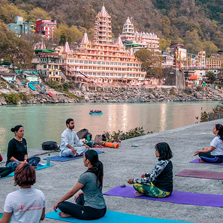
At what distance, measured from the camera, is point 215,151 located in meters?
7.79

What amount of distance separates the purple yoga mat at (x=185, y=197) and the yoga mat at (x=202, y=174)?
1.00 meters

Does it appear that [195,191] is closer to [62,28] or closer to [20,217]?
[20,217]

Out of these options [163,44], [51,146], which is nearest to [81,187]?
[51,146]

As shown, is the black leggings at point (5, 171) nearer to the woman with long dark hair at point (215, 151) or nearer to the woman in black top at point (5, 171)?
the woman in black top at point (5, 171)

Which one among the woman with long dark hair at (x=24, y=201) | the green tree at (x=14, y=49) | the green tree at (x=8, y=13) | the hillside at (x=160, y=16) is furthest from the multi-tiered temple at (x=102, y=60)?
the woman with long dark hair at (x=24, y=201)

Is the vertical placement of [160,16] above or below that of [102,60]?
above

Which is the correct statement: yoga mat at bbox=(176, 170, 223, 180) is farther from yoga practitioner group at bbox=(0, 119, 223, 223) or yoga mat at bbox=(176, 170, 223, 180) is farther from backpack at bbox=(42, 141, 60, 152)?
backpack at bbox=(42, 141, 60, 152)

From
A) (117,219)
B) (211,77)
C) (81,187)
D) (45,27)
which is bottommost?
(117,219)

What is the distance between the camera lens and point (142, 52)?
6900cm

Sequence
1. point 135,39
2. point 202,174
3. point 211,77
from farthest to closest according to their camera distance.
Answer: point 135,39 → point 211,77 → point 202,174

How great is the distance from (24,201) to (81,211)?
1203 millimetres

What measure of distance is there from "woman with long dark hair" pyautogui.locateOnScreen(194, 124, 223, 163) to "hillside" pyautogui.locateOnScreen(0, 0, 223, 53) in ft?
255

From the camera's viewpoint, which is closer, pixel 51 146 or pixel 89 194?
pixel 89 194

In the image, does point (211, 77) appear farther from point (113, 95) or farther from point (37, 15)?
point (37, 15)
